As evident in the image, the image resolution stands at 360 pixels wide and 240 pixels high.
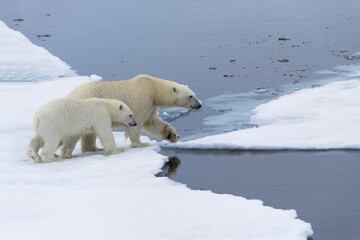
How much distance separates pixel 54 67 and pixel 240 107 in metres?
4.66

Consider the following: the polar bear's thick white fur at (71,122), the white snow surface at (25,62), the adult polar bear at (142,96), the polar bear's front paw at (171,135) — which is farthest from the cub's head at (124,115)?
the white snow surface at (25,62)

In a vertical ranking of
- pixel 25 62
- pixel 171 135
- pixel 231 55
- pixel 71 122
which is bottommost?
pixel 25 62

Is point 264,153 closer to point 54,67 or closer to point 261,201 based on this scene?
point 261,201

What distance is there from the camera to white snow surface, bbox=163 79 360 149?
7762 millimetres

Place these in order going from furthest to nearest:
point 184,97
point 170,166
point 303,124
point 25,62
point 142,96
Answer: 1. point 25,62
2. point 303,124
3. point 184,97
4. point 142,96
5. point 170,166

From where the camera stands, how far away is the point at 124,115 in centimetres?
785

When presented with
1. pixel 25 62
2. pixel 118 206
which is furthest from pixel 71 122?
pixel 25 62

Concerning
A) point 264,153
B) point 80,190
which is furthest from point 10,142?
point 264,153

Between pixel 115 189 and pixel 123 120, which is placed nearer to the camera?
pixel 115 189

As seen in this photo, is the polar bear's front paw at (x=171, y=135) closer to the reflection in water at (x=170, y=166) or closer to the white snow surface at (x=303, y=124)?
the white snow surface at (x=303, y=124)

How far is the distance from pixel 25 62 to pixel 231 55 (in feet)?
12.9

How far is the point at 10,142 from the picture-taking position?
27.6 feet

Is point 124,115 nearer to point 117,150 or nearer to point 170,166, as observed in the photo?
point 117,150

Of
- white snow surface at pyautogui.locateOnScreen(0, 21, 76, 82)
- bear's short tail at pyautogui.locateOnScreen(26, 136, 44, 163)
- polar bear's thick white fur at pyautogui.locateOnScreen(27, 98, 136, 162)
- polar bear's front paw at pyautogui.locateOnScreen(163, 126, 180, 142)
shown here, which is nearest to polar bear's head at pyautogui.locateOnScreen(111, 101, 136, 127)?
polar bear's thick white fur at pyautogui.locateOnScreen(27, 98, 136, 162)
